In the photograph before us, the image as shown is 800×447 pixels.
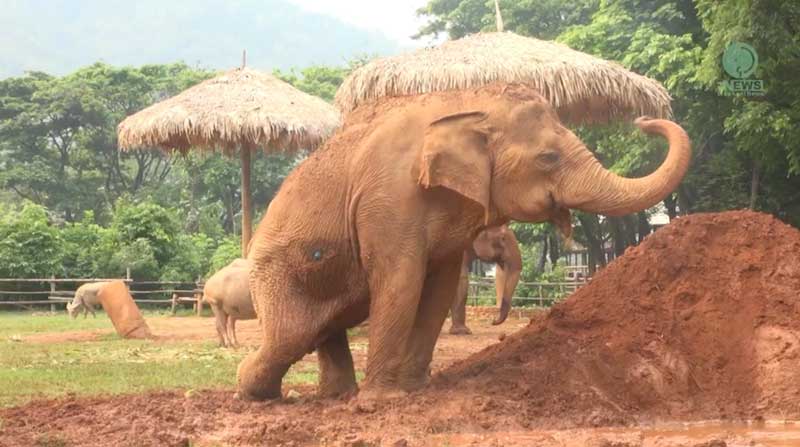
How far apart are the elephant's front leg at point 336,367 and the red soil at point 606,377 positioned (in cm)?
24

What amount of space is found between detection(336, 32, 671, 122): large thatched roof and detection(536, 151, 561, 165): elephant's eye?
711 centimetres

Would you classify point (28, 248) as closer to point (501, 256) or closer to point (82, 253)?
point (82, 253)

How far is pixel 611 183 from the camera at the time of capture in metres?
7.34

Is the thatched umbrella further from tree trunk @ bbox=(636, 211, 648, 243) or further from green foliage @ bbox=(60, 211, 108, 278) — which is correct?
green foliage @ bbox=(60, 211, 108, 278)

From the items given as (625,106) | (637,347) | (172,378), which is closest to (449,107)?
(637,347)

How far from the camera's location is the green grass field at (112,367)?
10.7m

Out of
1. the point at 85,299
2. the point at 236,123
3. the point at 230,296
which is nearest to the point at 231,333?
the point at 230,296

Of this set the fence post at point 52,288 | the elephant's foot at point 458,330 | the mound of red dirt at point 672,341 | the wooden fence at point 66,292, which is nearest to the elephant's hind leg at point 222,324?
the elephant's foot at point 458,330

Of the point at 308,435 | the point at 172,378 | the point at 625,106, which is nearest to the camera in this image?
the point at 308,435

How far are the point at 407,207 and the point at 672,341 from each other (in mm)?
2415

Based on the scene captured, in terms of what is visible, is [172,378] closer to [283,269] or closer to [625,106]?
[283,269]

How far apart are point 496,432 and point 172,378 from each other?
5.36 m

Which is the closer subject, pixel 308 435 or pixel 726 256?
pixel 308 435

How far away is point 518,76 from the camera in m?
14.9
